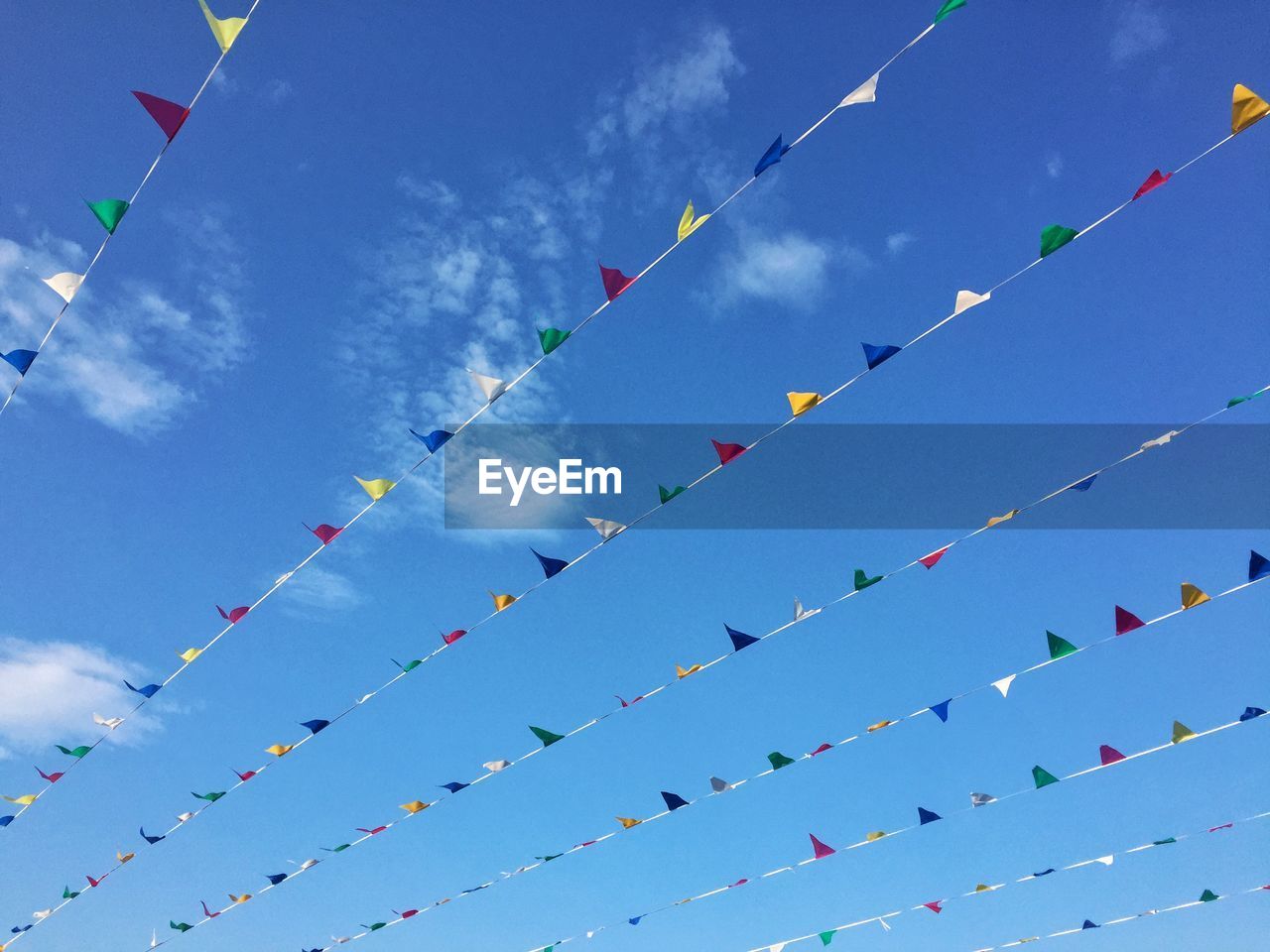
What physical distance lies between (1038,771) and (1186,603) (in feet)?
6.89

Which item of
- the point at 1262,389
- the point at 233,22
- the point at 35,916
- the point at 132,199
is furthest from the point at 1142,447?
the point at 35,916

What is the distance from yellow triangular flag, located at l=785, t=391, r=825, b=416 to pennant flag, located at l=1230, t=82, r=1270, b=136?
8.29 ft

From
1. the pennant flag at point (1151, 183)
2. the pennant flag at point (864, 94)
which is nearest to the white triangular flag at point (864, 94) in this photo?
the pennant flag at point (864, 94)

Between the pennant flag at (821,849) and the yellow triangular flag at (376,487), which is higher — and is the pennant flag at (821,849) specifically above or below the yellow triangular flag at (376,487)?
below

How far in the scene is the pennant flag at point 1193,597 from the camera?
245 inches

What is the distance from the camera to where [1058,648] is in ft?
22.0

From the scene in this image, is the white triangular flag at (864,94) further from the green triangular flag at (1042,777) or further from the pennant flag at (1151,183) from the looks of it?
the green triangular flag at (1042,777)

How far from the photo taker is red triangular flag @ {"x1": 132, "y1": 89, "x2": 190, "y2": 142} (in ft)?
14.5

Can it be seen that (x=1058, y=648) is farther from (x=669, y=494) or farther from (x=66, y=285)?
(x=66, y=285)

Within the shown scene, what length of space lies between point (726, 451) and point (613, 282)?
139cm

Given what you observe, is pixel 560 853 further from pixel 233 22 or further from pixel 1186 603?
pixel 233 22

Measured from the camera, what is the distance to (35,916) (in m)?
9.52

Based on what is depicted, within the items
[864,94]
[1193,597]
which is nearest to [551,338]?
[864,94]

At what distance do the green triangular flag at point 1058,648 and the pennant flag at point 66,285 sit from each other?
6961 mm
